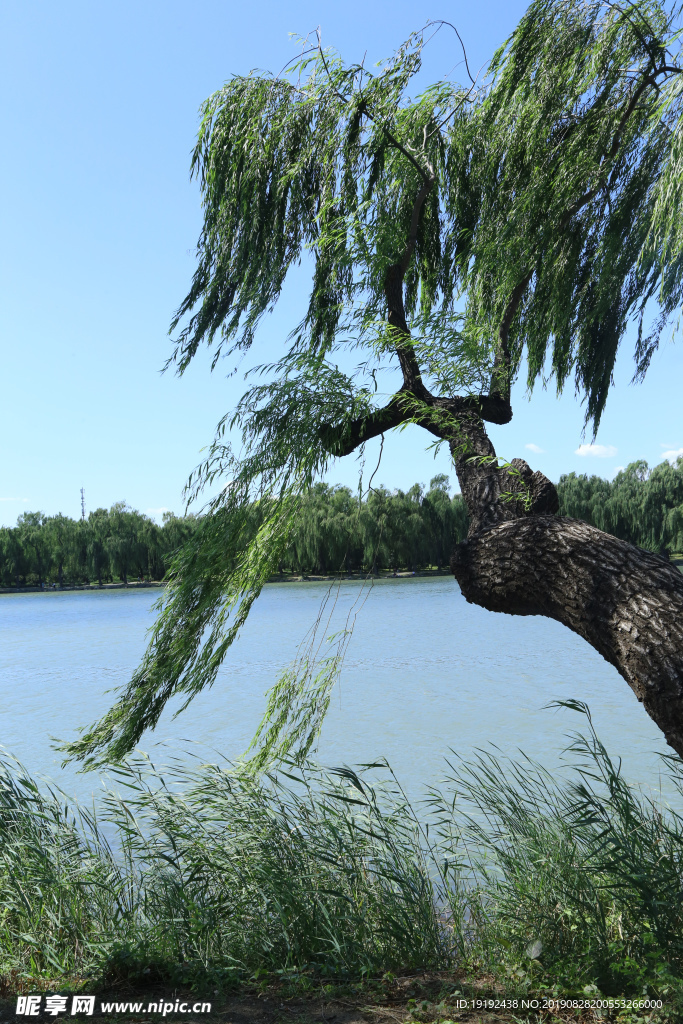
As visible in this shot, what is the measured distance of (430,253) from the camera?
421 centimetres

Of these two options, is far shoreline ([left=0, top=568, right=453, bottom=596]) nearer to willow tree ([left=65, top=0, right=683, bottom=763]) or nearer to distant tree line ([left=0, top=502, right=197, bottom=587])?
distant tree line ([left=0, top=502, right=197, bottom=587])

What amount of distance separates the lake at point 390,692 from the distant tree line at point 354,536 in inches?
85.0

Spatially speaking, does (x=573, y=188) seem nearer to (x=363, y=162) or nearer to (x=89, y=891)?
(x=363, y=162)

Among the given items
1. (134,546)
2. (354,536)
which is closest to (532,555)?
(354,536)

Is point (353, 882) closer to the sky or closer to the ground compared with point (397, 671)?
closer to the sky

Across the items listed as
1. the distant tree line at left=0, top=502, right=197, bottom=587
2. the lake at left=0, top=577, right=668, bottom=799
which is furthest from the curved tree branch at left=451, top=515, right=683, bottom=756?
the distant tree line at left=0, top=502, right=197, bottom=587

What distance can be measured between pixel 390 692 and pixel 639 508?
17.2m

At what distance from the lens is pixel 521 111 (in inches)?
146

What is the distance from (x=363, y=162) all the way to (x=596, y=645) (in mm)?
2723

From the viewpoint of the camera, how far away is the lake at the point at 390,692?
802 centimetres

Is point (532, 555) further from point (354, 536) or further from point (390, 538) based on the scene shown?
point (390, 538)

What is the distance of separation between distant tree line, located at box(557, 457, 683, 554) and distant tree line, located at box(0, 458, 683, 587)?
3 centimetres

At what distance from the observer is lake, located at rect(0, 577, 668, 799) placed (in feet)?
26.3

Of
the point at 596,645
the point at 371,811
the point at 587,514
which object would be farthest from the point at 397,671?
the point at 587,514
